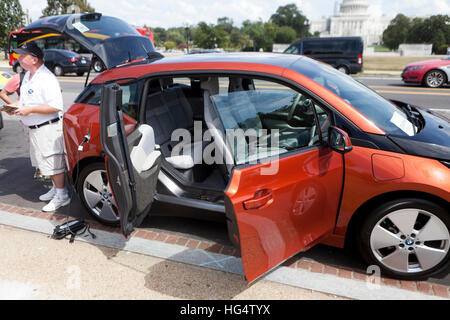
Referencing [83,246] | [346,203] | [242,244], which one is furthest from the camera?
[83,246]

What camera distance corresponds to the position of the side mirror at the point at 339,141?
8.38 ft

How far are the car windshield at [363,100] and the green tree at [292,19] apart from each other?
392 feet

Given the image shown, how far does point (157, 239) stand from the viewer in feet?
11.3

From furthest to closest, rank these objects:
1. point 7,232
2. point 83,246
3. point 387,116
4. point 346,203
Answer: point 7,232, point 83,246, point 387,116, point 346,203

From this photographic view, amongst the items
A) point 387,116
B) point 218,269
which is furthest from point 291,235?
point 387,116

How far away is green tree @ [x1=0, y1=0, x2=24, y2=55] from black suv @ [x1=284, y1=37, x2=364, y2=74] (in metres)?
32.5

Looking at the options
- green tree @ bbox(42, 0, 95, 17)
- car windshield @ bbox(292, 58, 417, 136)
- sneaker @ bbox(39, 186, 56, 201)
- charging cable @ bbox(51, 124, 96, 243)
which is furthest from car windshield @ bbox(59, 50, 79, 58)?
green tree @ bbox(42, 0, 95, 17)

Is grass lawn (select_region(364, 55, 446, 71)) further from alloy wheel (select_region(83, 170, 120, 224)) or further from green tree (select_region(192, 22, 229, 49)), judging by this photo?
green tree (select_region(192, 22, 229, 49))

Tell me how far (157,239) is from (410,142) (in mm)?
2266

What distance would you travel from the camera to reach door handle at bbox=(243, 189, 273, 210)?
2.30m

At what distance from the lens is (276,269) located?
9.61 feet

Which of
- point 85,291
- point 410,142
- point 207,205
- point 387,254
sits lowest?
point 85,291

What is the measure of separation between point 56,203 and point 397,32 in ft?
340
